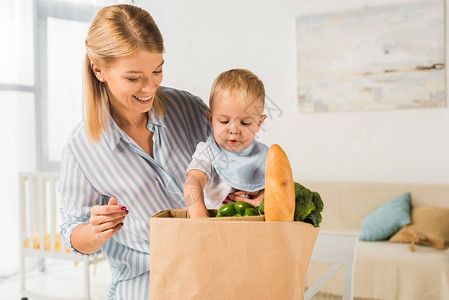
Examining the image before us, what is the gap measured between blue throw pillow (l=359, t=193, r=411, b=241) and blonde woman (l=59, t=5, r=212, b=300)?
1861mm

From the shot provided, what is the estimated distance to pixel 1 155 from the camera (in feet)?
8.95

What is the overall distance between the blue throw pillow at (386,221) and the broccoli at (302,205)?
80.2 inches

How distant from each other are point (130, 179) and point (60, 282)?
225 centimetres

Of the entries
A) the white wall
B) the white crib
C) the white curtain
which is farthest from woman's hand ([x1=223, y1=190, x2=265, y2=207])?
the white curtain

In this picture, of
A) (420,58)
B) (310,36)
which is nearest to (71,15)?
(310,36)

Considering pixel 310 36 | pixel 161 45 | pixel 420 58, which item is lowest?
pixel 161 45

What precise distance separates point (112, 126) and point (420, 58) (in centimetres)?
244

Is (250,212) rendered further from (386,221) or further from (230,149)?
(386,221)

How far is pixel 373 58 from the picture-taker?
2748 mm

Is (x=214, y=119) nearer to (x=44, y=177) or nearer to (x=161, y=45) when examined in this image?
(x=161, y=45)

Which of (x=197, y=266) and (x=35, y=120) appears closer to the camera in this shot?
(x=197, y=266)

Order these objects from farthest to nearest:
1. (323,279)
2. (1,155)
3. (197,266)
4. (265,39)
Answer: (1,155) → (265,39) → (323,279) → (197,266)

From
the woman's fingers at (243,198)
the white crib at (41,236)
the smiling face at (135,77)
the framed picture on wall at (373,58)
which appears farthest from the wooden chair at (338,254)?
the framed picture on wall at (373,58)

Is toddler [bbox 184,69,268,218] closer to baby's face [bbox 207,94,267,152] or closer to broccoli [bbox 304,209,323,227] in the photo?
baby's face [bbox 207,94,267,152]
